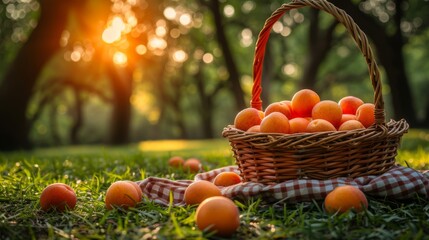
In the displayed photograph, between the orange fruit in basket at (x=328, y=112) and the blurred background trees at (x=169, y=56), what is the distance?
841 centimetres

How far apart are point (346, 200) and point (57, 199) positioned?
1.90 meters

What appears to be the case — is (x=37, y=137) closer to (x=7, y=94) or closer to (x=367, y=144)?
(x=7, y=94)

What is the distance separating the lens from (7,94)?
12.6 meters

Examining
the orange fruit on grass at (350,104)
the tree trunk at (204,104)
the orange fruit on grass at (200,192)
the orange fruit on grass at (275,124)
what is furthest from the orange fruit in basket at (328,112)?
the tree trunk at (204,104)

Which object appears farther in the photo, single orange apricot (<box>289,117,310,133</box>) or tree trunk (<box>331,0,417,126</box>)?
tree trunk (<box>331,0,417,126</box>)

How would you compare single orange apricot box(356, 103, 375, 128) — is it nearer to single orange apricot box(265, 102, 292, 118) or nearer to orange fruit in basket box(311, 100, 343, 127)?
orange fruit in basket box(311, 100, 343, 127)

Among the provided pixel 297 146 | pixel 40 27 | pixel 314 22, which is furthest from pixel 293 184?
pixel 314 22

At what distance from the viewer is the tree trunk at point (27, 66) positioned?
12.4 meters

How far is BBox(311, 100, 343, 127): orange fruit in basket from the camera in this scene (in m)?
3.18

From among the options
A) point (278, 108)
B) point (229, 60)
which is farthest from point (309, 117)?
point (229, 60)

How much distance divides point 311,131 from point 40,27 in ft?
37.1

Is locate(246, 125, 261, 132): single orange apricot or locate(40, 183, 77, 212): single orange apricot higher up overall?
locate(246, 125, 261, 132): single orange apricot

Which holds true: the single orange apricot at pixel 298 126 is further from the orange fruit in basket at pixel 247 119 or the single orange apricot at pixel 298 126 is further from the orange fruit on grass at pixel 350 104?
the orange fruit on grass at pixel 350 104

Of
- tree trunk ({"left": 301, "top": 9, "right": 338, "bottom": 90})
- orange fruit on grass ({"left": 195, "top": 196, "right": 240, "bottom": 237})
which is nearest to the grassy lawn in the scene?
orange fruit on grass ({"left": 195, "top": 196, "right": 240, "bottom": 237})
